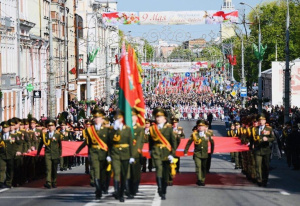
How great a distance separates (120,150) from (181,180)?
6.40 m

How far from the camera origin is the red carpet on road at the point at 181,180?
2502cm

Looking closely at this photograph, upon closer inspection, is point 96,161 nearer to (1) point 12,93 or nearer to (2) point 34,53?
(1) point 12,93

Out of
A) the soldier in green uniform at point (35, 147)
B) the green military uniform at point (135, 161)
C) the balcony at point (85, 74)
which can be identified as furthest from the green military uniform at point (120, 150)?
the balcony at point (85, 74)

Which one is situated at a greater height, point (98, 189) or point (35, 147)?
point (35, 147)

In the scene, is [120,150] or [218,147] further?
[218,147]

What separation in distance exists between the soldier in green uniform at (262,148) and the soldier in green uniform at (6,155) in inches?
247

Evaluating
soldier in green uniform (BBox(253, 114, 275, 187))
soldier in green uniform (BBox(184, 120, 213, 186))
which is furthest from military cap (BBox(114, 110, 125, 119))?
soldier in green uniform (BBox(253, 114, 275, 187))

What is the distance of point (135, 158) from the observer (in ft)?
66.0

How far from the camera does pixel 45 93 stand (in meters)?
76.6

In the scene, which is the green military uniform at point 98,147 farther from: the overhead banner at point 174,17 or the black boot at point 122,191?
the overhead banner at point 174,17

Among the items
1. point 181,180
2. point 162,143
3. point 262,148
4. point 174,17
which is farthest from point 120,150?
point 174,17

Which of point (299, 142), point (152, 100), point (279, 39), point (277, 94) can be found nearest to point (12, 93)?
point (277, 94)

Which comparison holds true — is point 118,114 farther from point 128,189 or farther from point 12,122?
point 12,122

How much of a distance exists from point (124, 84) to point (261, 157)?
512cm
